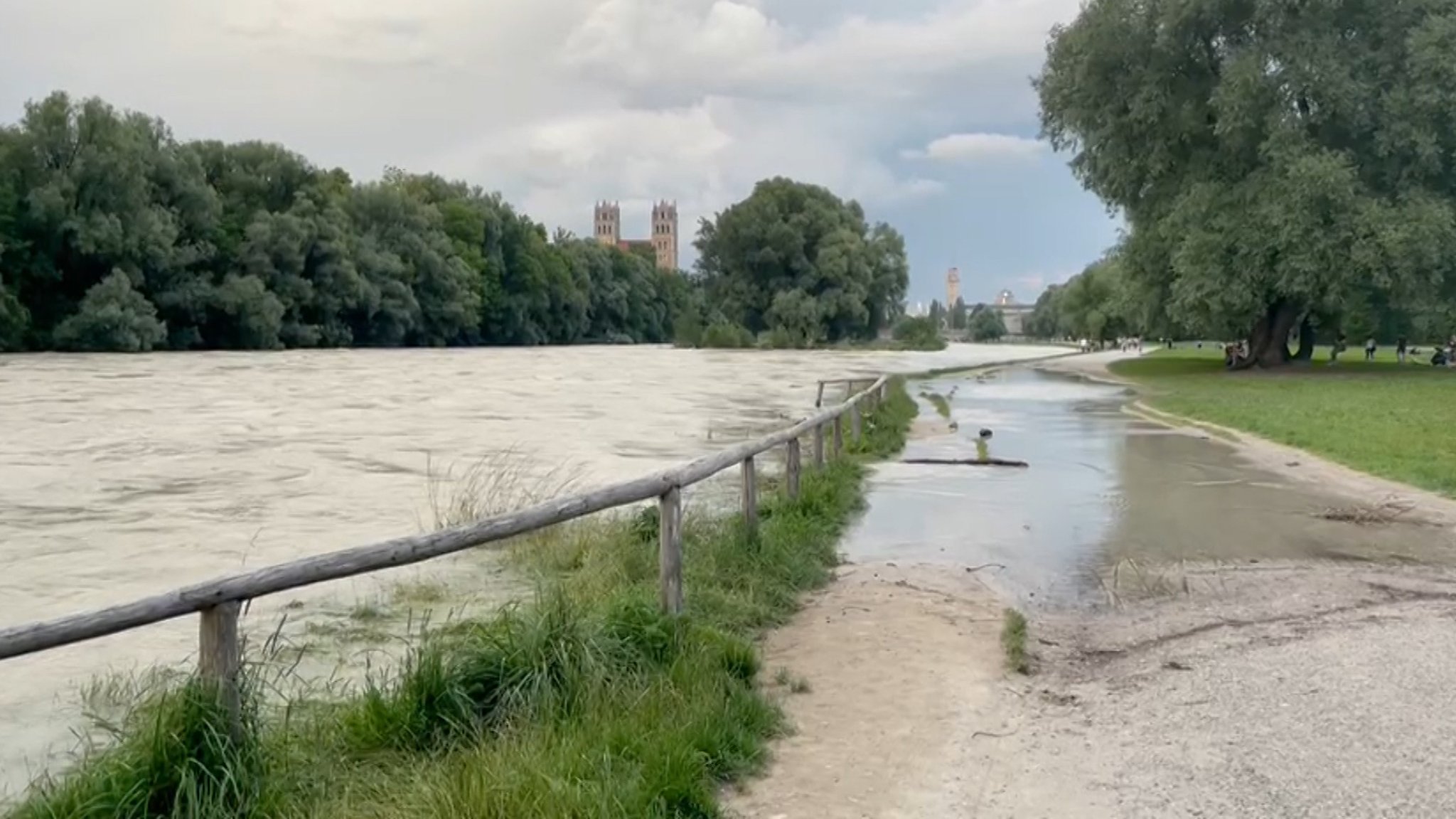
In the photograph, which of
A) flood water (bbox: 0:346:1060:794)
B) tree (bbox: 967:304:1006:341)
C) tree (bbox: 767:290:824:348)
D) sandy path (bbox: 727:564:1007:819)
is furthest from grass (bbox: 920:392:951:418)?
tree (bbox: 967:304:1006:341)

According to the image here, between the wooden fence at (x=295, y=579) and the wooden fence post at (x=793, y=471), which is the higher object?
the wooden fence at (x=295, y=579)

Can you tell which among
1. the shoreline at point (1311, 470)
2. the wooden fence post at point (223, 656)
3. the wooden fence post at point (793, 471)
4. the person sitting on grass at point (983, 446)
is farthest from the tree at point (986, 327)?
the wooden fence post at point (223, 656)

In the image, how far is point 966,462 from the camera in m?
16.4

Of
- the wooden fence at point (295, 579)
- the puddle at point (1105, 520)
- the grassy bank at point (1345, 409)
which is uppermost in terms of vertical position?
the wooden fence at point (295, 579)

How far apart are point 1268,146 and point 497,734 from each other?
3375cm

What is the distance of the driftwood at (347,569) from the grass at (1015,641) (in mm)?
1902

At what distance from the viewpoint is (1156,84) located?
35812 mm

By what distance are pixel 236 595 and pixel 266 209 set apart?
64677mm

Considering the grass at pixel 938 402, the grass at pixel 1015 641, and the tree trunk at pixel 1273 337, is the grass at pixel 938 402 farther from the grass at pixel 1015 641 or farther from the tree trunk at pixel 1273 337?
the grass at pixel 1015 641

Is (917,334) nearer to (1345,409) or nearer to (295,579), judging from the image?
(1345,409)

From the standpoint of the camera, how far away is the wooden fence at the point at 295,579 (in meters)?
3.43

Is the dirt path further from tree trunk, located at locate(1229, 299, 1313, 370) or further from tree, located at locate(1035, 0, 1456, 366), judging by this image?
tree trunk, located at locate(1229, 299, 1313, 370)

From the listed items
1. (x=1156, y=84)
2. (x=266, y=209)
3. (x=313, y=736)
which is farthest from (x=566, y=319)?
(x=313, y=736)

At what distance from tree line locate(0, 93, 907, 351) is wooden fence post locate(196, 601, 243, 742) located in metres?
49.3
